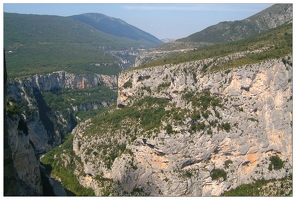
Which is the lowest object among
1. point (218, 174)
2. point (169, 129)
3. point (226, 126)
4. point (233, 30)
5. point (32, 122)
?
point (218, 174)

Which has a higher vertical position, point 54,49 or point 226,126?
point 54,49

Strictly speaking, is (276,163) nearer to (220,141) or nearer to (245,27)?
(220,141)

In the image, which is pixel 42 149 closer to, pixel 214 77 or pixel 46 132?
pixel 46 132

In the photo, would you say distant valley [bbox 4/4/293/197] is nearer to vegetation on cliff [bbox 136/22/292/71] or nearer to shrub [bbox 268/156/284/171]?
shrub [bbox 268/156/284/171]

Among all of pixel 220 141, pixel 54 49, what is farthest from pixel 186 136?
pixel 54 49

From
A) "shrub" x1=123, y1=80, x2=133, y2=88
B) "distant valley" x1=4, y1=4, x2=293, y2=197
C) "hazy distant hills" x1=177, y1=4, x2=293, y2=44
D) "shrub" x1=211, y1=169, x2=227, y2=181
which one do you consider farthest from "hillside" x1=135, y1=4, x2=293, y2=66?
"shrub" x1=211, y1=169, x2=227, y2=181

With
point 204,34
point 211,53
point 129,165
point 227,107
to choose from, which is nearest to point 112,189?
point 129,165
